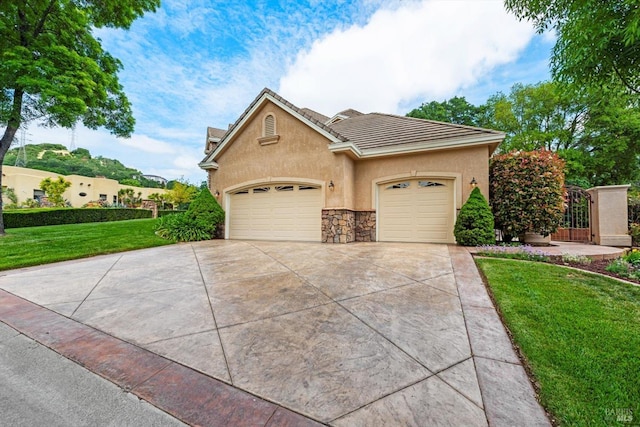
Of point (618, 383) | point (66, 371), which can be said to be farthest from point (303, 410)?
point (618, 383)

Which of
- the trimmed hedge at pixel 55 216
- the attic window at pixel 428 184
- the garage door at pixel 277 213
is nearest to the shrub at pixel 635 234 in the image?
the attic window at pixel 428 184

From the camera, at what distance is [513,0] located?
4230 millimetres

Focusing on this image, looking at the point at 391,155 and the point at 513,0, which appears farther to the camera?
the point at 391,155

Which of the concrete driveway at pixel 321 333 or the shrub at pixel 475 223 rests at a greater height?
the shrub at pixel 475 223

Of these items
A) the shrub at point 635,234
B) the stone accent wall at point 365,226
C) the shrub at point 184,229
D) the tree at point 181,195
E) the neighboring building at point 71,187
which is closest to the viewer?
the shrub at point 635,234

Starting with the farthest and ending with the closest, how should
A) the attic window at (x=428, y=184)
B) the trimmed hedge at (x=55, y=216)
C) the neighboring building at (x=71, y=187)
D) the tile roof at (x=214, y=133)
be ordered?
the neighboring building at (x=71, y=187) → the tile roof at (x=214, y=133) → the trimmed hedge at (x=55, y=216) → the attic window at (x=428, y=184)

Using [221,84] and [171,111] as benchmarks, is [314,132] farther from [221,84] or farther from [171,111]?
[171,111]

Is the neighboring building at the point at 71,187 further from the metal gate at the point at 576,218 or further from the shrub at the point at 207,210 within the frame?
the metal gate at the point at 576,218

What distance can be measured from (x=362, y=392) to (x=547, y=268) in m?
4.73

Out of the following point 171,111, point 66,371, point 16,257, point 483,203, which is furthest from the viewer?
point 171,111

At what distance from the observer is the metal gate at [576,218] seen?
9.20 meters

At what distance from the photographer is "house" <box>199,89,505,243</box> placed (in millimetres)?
8484

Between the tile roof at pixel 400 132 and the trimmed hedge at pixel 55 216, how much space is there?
1746 cm

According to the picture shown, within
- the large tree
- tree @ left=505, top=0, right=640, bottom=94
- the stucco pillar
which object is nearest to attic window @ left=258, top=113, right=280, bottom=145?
the large tree
